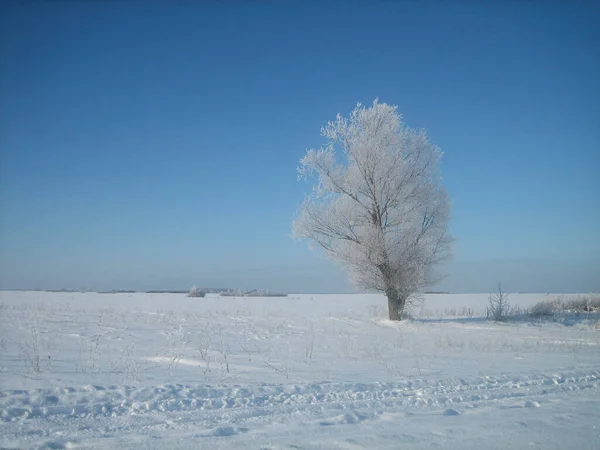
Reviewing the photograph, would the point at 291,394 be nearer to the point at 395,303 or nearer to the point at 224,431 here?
the point at 224,431

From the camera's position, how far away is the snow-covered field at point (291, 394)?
4289mm

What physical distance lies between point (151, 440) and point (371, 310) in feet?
62.0

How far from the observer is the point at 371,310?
22.1 meters

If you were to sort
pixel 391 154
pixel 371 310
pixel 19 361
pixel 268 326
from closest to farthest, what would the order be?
pixel 19 361 < pixel 268 326 < pixel 391 154 < pixel 371 310

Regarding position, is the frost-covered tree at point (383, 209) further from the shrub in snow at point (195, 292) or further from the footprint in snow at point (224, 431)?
the shrub in snow at point (195, 292)

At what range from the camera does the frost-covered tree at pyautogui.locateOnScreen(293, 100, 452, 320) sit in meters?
17.4

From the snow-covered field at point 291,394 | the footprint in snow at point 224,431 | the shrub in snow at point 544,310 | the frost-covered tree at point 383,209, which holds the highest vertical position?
the frost-covered tree at point 383,209

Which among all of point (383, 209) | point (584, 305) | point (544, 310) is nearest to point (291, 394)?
point (383, 209)

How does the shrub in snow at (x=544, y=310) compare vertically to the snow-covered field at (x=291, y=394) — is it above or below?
above

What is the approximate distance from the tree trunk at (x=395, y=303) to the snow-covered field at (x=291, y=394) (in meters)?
6.60

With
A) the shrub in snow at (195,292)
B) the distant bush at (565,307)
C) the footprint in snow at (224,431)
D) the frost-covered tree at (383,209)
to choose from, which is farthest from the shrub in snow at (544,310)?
the shrub in snow at (195,292)

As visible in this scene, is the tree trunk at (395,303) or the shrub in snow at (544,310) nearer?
the tree trunk at (395,303)

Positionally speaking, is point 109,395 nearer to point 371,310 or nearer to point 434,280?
point 434,280

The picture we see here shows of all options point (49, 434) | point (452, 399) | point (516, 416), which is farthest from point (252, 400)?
point (516, 416)
